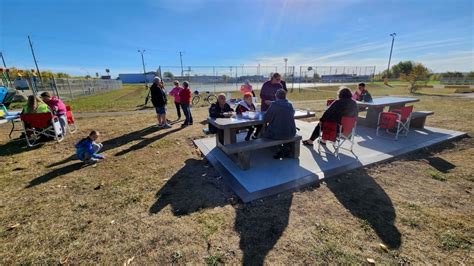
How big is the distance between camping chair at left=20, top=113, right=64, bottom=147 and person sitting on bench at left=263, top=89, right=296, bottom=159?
213 inches

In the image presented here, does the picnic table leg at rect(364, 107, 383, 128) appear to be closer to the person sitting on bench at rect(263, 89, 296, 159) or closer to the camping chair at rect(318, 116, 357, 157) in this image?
the camping chair at rect(318, 116, 357, 157)

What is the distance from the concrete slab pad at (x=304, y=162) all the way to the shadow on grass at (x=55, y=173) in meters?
2.42

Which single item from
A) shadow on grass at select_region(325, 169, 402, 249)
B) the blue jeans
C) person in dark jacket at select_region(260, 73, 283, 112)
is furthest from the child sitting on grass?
shadow on grass at select_region(325, 169, 402, 249)

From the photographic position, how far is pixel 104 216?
2.63 meters

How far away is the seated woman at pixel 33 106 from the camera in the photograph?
5.12m

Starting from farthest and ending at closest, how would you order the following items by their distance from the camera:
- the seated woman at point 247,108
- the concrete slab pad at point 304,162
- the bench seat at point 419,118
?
the bench seat at point 419,118, the seated woman at point 247,108, the concrete slab pad at point 304,162

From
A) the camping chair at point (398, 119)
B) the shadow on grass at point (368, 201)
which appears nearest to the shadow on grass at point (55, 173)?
the shadow on grass at point (368, 201)

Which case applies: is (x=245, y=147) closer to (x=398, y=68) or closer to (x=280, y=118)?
(x=280, y=118)

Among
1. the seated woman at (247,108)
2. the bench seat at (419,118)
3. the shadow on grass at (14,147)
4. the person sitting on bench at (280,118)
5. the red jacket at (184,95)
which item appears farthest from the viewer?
the red jacket at (184,95)

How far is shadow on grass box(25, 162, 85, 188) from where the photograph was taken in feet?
11.4

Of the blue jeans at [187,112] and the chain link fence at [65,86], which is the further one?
the chain link fence at [65,86]

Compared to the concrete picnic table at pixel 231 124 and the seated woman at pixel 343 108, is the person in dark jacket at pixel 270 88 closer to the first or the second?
the concrete picnic table at pixel 231 124

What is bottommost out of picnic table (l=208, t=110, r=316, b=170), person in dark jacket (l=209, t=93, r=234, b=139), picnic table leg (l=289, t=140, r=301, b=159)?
picnic table leg (l=289, t=140, r=301, b=159)

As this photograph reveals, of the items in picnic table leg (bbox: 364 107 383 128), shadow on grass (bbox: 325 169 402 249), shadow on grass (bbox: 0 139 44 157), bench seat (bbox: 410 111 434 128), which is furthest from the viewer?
picnic table leg (bbox: 364 107 383 128)
